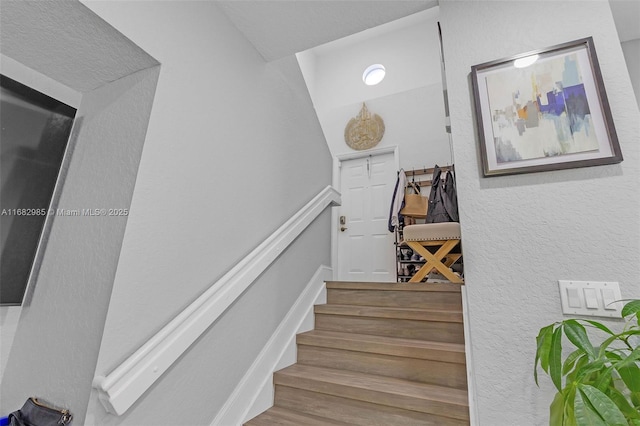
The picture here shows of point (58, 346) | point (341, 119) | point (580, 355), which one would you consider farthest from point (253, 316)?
point (341, 119)

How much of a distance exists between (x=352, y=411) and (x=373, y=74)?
4.29m

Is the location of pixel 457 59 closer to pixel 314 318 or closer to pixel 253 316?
pixel 253 316

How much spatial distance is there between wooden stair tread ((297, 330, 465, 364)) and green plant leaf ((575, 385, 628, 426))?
0.83 m

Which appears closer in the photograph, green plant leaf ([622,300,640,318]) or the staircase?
green plant leaf ([622,300,640,318])

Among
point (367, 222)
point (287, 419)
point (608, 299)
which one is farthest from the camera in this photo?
point (367, 222)

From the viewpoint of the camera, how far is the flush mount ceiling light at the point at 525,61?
51.6 inches

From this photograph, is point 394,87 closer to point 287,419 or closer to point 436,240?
point 436,240

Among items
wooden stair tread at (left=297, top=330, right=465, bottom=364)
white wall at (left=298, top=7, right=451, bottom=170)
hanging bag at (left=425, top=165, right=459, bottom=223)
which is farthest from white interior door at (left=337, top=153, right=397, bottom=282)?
wooden stair tread at (left=297, top=330, right=465, bottom=364)

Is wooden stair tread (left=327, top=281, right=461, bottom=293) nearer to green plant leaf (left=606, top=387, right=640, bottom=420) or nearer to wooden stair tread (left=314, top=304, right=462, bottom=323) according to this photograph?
wooden stair tread (left=314, top=304, right=462, bottom=323)

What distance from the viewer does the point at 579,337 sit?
0.85 meters

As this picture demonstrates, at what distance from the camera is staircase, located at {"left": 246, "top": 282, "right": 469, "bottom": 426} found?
1.36 m

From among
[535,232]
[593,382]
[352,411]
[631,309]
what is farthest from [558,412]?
[352,411]

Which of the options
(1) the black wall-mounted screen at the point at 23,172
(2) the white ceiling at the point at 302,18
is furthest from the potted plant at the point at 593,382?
(1) the black wall-mounted screen at the point at 23,172

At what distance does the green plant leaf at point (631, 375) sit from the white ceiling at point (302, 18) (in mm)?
1723
